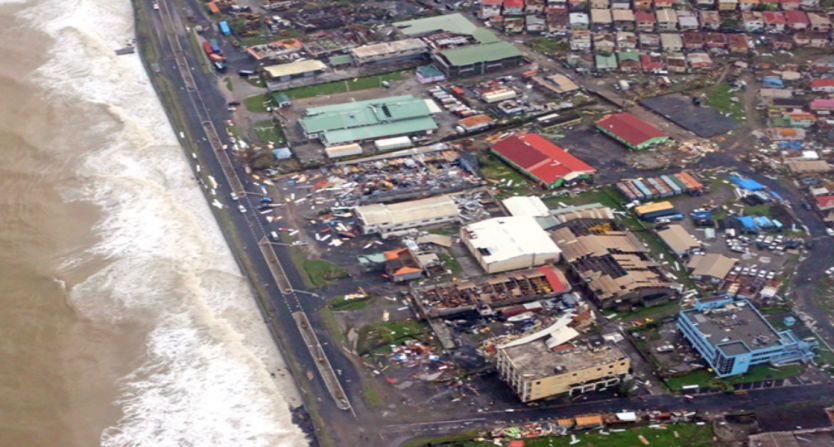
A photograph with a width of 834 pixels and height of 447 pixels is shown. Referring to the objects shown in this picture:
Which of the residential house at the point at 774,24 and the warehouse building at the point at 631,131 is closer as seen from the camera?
the warehouse building at the point at 631,131

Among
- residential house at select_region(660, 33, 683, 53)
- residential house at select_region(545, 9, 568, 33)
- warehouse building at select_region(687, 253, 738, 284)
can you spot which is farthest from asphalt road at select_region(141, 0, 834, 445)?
residential house at select_region(545, 9, 568, 33)

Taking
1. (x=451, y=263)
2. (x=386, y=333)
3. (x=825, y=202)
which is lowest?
(x=386, y=333)

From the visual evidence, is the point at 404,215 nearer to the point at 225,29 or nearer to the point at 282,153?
the point at 282,153

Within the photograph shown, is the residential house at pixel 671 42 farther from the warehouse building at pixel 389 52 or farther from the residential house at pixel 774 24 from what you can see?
the warehouse building at pixel 389 52

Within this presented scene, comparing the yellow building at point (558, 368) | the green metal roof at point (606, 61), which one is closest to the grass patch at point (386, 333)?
the yellow building at point (558, 368)

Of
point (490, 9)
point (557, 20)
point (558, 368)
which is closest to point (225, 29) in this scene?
point (490, 9)

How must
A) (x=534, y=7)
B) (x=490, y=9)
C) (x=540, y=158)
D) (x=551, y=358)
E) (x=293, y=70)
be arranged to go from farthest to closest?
(x=534, y=7) → (x=490, y=9) → (x=293, y=70) → (x=540, y=158) → (x=551, y=358)
